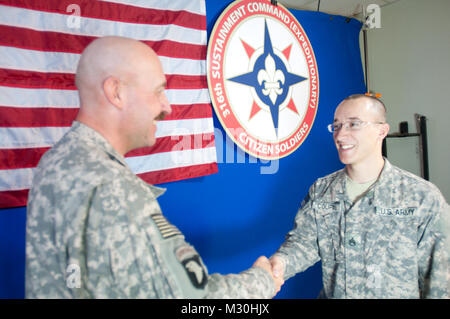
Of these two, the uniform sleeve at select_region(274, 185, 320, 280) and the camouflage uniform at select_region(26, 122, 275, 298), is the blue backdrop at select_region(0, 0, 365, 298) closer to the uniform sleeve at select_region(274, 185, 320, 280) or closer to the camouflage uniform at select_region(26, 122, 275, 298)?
the uniform sleeve at select_region(274, 185, 320, 280)

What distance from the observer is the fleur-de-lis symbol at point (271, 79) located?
7.00 feet

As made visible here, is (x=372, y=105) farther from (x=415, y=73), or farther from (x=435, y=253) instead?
(x=415, y=73)

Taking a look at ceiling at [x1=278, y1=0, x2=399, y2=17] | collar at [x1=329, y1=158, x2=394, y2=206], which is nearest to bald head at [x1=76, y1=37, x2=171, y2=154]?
collar at [x1=329, y1=158, x2=394, y2=206]

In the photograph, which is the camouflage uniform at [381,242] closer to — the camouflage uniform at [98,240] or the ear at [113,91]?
the camouflage uniform at [98,240]

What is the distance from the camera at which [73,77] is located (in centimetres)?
145

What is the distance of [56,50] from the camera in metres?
1.42

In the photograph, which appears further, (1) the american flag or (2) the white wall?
(2) the white wall

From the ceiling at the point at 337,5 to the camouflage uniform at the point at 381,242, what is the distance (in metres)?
1.69

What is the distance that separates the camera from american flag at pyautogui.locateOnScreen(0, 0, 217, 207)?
4.29ft

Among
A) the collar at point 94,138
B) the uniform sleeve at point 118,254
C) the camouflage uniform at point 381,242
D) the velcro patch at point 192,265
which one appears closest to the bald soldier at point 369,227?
the camouflage uniform at point 381,242

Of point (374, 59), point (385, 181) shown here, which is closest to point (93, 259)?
point (385, 181)

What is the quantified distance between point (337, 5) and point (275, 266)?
7.76 ft
